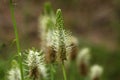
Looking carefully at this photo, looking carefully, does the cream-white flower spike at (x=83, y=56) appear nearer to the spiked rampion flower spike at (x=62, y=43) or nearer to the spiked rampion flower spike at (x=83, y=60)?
the spiked rampion flower spike at (x=83, y=60)

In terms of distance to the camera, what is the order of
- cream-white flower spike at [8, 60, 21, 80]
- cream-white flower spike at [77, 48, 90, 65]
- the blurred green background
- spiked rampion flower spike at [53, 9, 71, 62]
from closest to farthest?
spiked rampion flower spike at [53, 9, 71, 62], cream-white flower spike at [8, 60, 21, 80], cream-white flower spike at [77, 48, 90, 65], the blurred green background

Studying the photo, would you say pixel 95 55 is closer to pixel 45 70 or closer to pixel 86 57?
pixel 86 57

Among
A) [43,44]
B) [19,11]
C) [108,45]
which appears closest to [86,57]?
[43,44]

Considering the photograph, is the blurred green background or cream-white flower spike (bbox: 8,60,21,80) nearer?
cream-white flower spike (bbox: 8,60,21,80)

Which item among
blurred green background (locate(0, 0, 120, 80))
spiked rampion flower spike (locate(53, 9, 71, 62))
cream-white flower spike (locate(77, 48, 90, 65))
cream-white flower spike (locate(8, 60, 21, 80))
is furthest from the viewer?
blurred green background (locate(0, 0, 120, 80))

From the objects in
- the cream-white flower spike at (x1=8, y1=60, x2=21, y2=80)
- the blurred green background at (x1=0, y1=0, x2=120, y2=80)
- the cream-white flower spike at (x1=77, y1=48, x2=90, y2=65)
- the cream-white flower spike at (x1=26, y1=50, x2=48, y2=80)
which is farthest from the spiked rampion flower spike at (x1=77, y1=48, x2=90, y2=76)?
the blurred green background at (x1=0, y1=0, x2=120, y2=80)

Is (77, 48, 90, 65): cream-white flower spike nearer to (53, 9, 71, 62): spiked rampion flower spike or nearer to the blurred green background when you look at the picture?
(53, 9, 71, 62): spiked rampion flower spike

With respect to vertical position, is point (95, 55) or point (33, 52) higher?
point (95, 55)

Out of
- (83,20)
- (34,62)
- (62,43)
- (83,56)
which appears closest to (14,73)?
(34,62)

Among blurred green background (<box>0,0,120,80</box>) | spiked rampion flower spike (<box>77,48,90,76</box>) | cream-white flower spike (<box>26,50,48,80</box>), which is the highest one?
blurred green background (<box>0,0,120,80</box>)

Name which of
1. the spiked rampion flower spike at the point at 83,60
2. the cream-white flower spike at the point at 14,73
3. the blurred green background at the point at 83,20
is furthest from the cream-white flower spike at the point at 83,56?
the blurred green background at the point at 83,20

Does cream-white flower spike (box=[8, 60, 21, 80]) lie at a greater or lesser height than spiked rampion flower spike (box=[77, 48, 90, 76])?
lesser
